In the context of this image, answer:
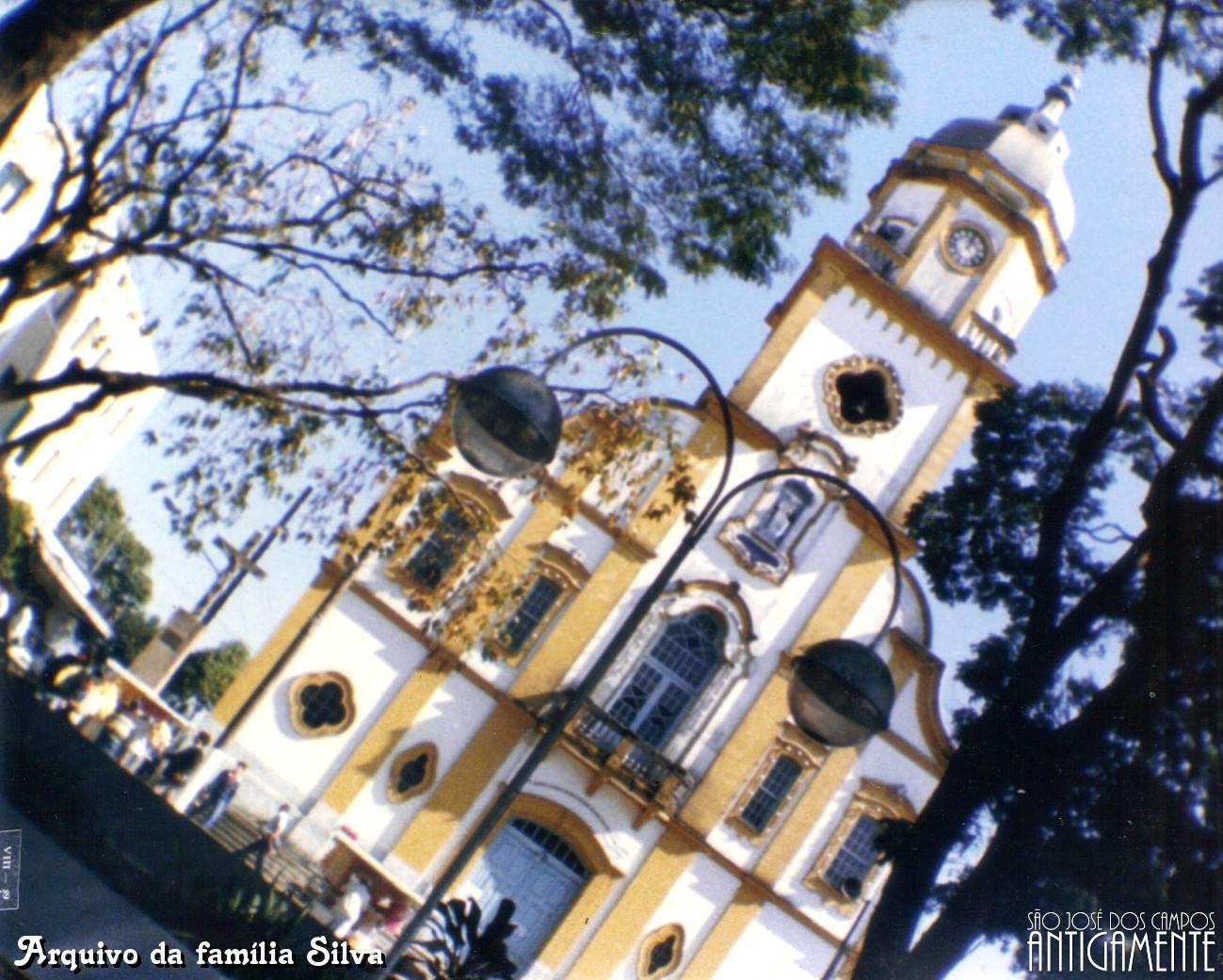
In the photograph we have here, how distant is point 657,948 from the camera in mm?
18906

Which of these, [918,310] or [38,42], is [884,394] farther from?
[38,42]

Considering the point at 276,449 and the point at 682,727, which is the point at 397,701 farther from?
the point at 276,449

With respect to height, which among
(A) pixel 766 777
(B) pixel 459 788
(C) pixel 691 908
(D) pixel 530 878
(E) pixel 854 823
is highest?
(E) pixel 854 823

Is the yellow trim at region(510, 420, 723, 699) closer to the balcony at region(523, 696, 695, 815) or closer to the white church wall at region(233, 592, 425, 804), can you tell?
the balcony at region(523, 696, 695, 815)

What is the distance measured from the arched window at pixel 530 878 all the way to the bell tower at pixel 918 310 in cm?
885

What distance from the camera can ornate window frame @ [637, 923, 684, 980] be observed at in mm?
18734

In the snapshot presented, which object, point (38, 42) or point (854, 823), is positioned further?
point (854, 823)

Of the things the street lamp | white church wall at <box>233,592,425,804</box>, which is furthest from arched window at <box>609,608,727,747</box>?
the street lamp

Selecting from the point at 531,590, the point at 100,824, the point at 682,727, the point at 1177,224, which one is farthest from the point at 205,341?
the point at 682,727

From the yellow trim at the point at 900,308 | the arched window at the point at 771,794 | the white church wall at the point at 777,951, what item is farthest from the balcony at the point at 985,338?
the white church wall at the point at 777,951

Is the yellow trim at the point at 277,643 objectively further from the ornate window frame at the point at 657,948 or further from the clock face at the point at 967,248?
the clock face at the point at 967,248

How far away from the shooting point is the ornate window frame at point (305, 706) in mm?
18516

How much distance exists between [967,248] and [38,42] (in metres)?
19.4

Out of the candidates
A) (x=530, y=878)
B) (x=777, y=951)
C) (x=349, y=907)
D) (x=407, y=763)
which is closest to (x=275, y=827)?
(x=407, y=763)
